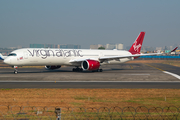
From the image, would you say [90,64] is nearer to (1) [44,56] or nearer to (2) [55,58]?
(2) [55,58]

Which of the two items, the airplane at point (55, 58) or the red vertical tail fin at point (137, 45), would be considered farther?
the red vertical tail fin at point (137, 45)

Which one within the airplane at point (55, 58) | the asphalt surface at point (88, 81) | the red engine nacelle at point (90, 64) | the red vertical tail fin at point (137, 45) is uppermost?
the red vertical tail fin at point (137, 45)

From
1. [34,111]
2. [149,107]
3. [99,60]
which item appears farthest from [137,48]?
[34,111]

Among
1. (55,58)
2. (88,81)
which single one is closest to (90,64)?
(55,58)

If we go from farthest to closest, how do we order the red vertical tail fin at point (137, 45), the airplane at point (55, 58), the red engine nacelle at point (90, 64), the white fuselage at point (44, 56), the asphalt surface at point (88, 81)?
the red vertical tail fin at point (137, 45) < the red engine nacelle at point (90, 64) < the airplane at point (55, 58) < the white fuselage at point (44, 56) < the asphalt surface at point (88, 81)

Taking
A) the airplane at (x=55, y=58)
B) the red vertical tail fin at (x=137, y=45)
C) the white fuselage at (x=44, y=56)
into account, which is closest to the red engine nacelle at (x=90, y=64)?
the airplane at (x=55, y=58)

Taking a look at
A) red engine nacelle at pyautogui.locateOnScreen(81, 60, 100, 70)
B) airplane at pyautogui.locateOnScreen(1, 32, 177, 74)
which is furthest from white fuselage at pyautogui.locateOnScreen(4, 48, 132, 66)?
red engine nacelle at pyautogui.locateOnScreen(81, 60, 100, 70)

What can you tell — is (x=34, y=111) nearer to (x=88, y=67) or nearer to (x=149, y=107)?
(x=149, y=107)

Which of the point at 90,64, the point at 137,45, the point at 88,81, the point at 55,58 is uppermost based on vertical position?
the point at 137,45

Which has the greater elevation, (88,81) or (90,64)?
(90,64)

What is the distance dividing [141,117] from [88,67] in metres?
27.0

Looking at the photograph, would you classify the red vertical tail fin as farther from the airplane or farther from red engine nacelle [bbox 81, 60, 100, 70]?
red engine nacelle [bbox 81, 60, 100, 70]

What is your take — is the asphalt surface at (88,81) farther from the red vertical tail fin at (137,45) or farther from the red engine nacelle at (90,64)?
the red vertical tail fin at (137,45)

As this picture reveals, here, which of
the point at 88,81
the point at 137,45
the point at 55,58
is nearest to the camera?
the point at 88,81
